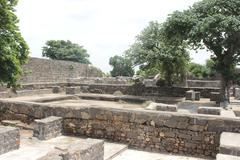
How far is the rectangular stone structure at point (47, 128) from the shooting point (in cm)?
712

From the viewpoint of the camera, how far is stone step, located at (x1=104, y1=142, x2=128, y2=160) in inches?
241

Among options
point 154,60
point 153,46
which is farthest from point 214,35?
point 153,46

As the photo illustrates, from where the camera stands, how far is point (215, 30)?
13.0 meters

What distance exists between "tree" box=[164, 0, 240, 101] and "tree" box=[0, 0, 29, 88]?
26.0ft

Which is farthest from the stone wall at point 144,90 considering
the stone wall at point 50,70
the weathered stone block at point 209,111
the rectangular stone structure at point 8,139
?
the rectangular stone structure at point 8,139

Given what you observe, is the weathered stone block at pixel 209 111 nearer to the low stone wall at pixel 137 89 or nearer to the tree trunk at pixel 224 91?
the tree trunk at pixel 224 91

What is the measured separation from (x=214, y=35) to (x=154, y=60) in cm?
460

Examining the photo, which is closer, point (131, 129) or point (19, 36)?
point (131, 129)

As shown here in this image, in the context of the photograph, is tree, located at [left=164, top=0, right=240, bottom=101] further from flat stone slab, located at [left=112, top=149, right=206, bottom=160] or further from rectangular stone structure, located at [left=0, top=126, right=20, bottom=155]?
rectangular stone structure, located at [left=0, top=126, right=20, bottom=155]

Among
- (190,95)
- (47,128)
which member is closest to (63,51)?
(190,95)

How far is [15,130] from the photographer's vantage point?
6402 millimetres

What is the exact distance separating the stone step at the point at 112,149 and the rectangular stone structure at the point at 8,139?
77.7 inches

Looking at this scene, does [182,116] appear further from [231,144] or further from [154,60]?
[154,60]

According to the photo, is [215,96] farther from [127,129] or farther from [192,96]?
[127,129]
